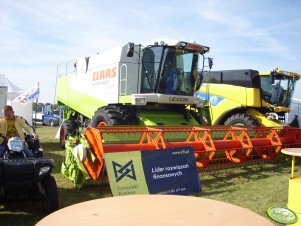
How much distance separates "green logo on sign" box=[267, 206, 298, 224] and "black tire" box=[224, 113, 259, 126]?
18.5 feet

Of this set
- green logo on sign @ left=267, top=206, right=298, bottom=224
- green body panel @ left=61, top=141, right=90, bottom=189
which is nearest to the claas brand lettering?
green body panel @ left=61, top=141, right=90, bottom=189

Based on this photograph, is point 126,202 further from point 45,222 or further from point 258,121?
point 258,121

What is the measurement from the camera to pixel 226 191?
5.30 m

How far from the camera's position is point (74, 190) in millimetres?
5188

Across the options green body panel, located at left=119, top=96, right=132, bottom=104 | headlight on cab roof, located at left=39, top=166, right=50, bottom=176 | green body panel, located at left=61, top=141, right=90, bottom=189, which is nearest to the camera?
headlight on cab roof, located at left=39, top=166, right=50, bottom=176

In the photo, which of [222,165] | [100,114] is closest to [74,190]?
[100,114]

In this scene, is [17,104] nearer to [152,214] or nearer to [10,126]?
[10,126]

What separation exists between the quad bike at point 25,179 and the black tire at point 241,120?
6.47 metres

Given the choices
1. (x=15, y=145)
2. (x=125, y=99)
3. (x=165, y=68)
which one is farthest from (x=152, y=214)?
(x=165, y=68)

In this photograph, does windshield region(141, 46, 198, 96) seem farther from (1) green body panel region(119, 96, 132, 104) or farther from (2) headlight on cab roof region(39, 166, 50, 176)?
(2) headlight on cab roof region(39, 166, 50, 176)

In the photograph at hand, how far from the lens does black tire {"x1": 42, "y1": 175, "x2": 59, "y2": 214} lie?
3.81 metres

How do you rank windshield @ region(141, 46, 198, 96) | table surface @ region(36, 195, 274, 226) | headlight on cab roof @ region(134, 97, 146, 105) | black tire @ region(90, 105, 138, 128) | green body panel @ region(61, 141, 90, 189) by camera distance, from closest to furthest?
table surface @ region(36, 195, 274, 226) → green body panel @ region(61, 141, 90, 189) → black tire @ region(90, 105, 138, 128) → headlight on cab roof @ region(134, 97, 146, 105) → windshield @ region(141, 46, 198, 96)

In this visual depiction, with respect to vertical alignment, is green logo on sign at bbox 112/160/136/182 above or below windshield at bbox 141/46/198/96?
below

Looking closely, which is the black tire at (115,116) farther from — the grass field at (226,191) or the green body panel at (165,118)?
the grass field at (226,191)
